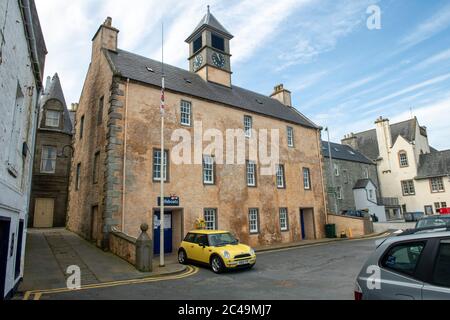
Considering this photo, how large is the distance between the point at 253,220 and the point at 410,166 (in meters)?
31.2

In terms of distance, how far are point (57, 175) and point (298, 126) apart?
21.9 metres

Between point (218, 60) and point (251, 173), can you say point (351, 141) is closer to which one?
point (218, 60)

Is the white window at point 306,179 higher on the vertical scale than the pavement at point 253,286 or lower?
higher

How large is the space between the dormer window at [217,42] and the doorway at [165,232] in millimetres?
15752

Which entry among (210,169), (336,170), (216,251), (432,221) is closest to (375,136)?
(336,170)

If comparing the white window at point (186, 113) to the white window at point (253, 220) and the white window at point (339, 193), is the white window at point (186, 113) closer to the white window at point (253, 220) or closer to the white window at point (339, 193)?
the white window at point (253, 220)

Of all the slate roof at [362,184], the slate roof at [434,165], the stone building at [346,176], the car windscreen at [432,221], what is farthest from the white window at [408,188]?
the car windscreen at [432,221]

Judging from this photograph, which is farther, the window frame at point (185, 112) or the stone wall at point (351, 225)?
the stone wall at point (351, 225)

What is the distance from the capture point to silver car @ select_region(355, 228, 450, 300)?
3614 mm

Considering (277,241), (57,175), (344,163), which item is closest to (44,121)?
(57,175)

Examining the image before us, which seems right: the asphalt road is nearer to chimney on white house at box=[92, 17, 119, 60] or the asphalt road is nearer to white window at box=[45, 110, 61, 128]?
chimney on white house at box=[92, 17, 119, 60]

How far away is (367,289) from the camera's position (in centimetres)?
421

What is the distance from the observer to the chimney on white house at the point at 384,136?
43.4m
